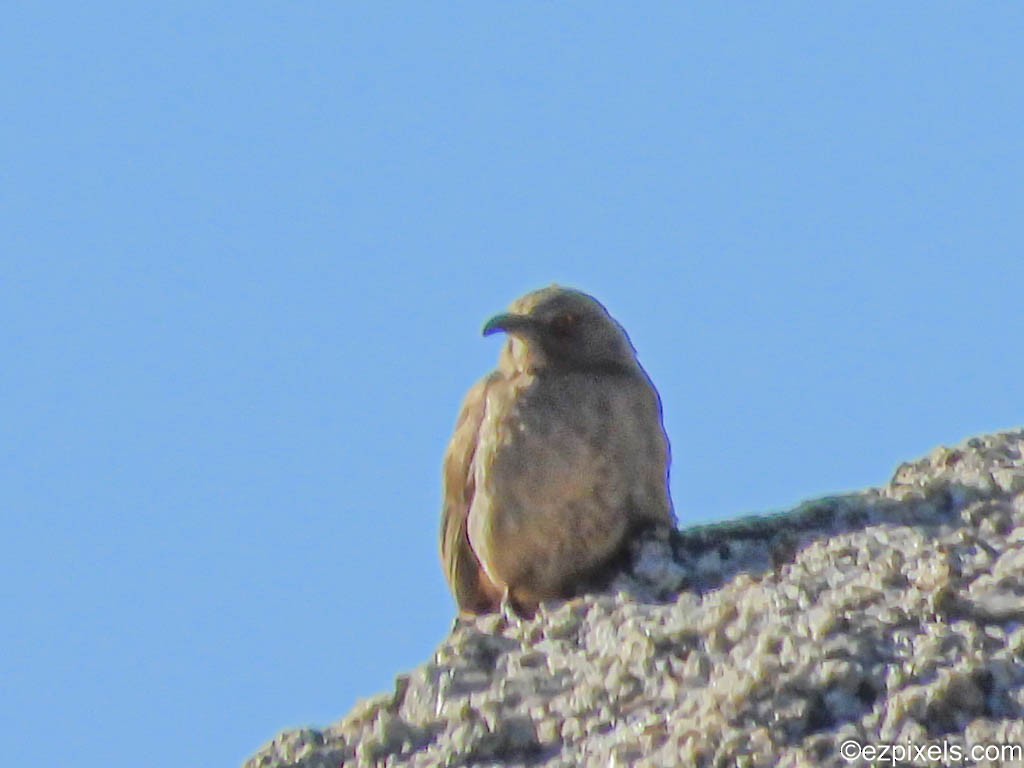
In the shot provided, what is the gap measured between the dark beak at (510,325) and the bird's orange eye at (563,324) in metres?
0.09

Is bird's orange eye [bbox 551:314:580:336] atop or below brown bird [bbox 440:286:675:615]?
atop

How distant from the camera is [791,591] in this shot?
25.5 feet

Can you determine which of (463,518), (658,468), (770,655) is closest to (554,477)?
(658,468)

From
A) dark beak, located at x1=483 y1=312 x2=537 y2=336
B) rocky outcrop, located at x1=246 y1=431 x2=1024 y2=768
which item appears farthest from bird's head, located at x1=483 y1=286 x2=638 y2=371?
rocky outcrop, located at x1=246 y1=431 x2=1024 y2=768

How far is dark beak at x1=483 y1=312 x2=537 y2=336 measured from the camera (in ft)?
30.9

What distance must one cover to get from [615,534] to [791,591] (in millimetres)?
1372

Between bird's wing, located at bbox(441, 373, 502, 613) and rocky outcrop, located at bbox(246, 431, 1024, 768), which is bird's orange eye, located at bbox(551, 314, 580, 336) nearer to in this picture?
bird's wing, located at bbox(441, 373, 502, 613)

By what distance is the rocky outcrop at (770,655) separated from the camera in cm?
688

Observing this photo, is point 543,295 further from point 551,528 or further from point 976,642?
point 976,642

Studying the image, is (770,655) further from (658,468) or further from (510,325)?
(510,325)

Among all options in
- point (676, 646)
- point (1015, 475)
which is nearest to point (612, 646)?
point (676, 646)

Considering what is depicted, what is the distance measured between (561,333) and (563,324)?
40 mm

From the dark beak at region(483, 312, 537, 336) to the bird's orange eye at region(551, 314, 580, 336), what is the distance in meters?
0.09

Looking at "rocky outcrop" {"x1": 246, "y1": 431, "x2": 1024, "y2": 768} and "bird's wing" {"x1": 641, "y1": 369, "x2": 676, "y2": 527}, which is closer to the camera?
"rocky outcrop" {"x1": 246, "y1": 431, "x2": 1024, "y2": 768}
